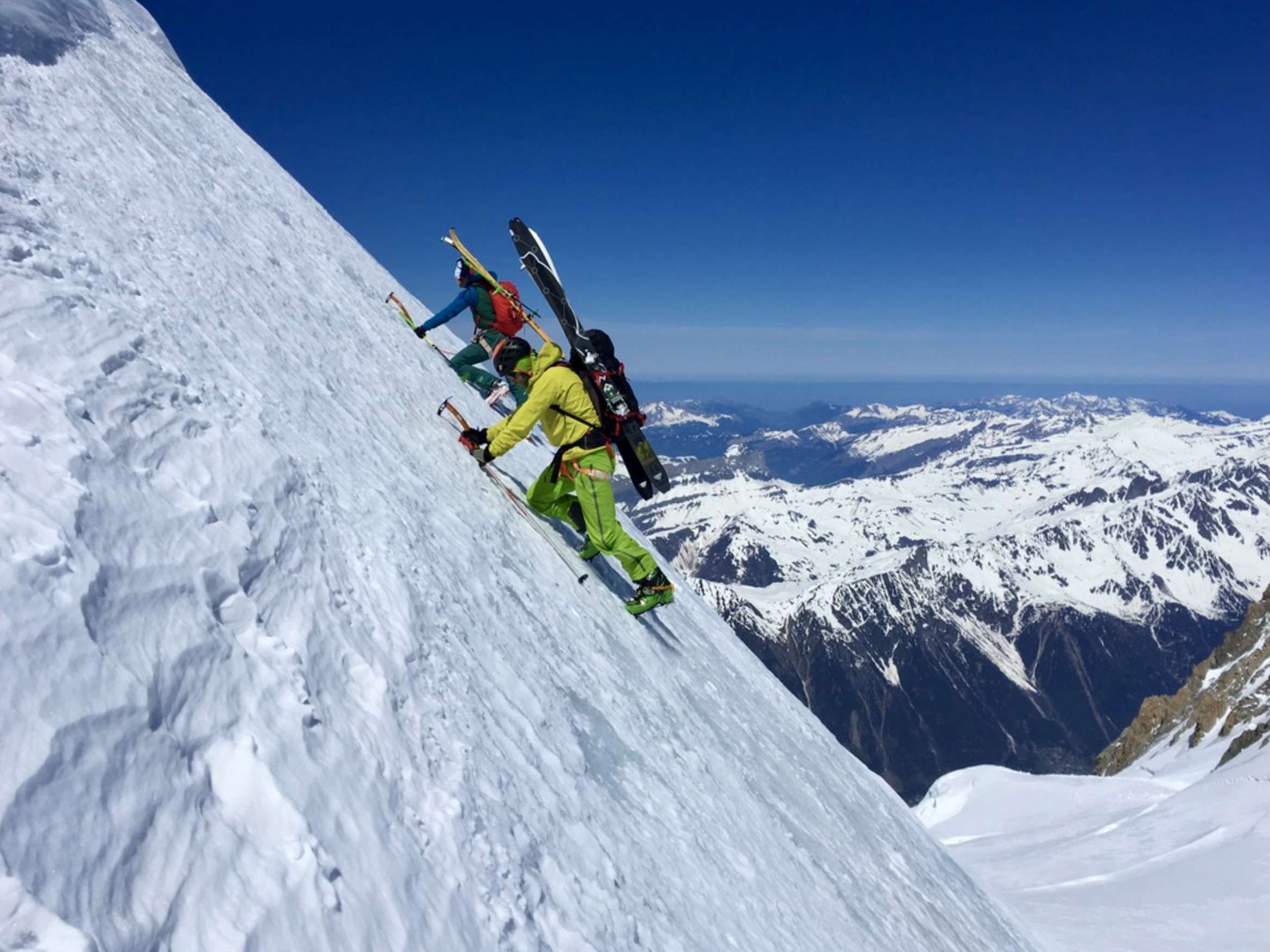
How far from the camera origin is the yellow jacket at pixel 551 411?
836 centimetres

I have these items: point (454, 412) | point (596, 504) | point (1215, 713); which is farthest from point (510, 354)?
point (1215, 713)

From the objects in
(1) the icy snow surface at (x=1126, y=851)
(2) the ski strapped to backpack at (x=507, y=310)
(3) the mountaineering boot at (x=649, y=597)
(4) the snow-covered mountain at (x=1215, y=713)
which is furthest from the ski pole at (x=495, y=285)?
(4) the snow-covered mountain at (x=1215, y=713)

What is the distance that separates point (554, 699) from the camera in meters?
6.08

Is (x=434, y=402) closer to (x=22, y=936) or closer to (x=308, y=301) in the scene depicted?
(x=308, y=301)

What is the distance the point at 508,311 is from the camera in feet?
44.2

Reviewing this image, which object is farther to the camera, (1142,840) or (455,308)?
(1142,840)

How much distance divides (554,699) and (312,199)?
15.2m

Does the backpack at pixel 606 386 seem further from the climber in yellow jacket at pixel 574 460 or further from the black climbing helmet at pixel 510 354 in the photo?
the black climbing helmet at pixel 510 354

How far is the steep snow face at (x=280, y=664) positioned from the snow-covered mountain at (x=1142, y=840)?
13.6m

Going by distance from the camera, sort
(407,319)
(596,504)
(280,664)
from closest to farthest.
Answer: (280,664) < (596,504) < (407,319)

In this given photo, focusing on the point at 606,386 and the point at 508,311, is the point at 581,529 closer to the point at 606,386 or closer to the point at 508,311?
the point at 606,386

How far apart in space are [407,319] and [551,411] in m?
7.24

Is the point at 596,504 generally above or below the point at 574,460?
below

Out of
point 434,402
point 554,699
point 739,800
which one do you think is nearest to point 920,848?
point 739,800
